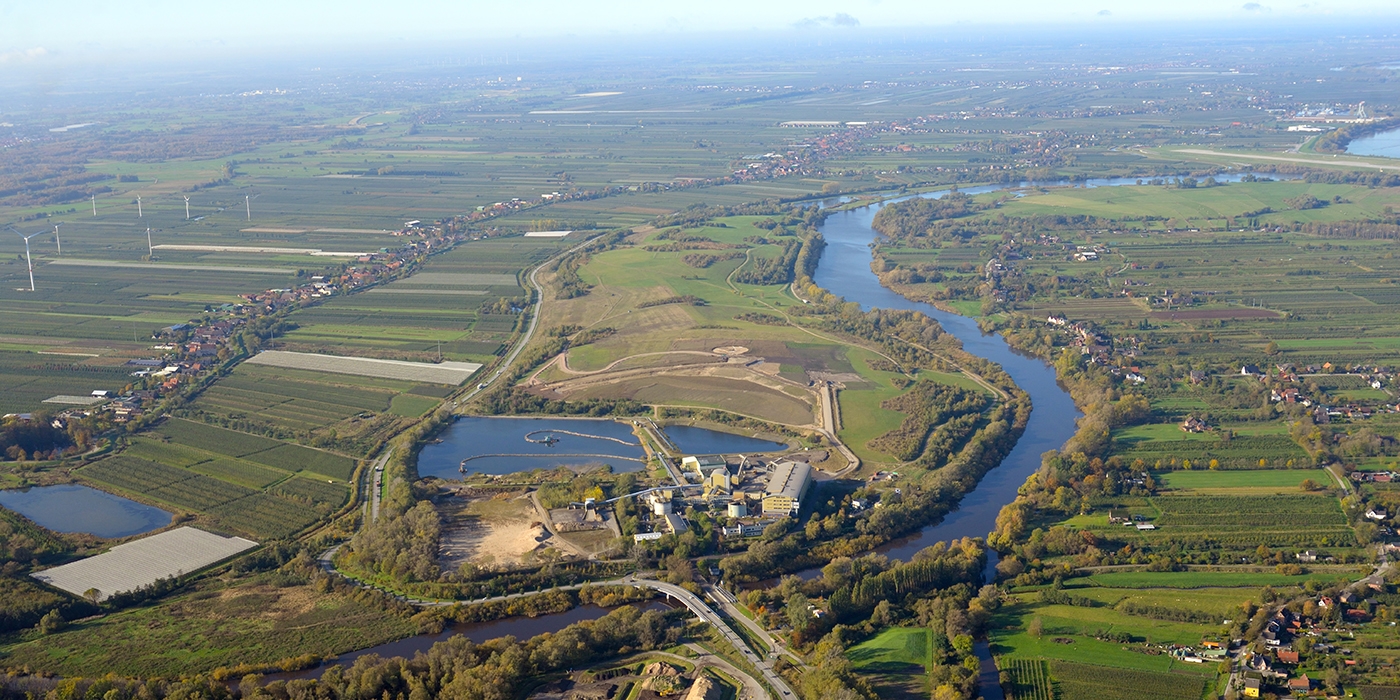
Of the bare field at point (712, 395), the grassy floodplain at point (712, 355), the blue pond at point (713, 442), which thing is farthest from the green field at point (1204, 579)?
the bare field at point (712, 395)

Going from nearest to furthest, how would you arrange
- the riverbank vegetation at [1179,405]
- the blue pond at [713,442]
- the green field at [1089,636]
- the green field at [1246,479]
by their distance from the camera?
the green field at [1089,636]
the riverbank vegetation at [1179,405]
the green field at [1246,479]
the blue pond at [713,442]

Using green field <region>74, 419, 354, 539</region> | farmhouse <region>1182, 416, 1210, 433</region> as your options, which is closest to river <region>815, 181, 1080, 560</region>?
farmhouse <region>1182, 416, 1210, 433</region>

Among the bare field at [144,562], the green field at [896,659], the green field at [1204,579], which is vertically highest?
the bare field at [144,562]

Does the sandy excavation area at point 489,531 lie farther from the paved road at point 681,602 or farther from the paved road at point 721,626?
the paved road at point 721,626

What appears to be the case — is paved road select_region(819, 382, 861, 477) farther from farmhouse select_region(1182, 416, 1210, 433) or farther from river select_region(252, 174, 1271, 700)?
farmhouse select_region(1182, 416, 1210, 433)

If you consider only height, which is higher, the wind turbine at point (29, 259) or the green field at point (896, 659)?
the wind turbine at point (29, 259)

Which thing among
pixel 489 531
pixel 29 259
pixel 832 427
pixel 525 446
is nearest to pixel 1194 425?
pixel 832 427

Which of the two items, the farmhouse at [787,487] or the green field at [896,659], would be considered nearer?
the green field at [896,659]
